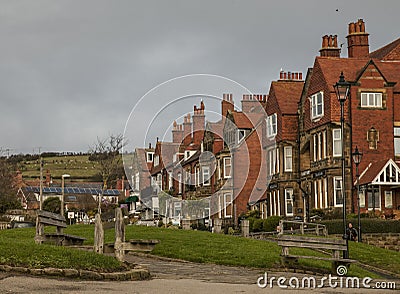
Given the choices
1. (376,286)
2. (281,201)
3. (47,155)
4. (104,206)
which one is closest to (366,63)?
(281,201)

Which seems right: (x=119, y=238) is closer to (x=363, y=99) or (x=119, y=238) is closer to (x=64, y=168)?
(x=363, y=99)

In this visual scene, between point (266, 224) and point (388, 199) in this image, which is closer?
point (388, 199)

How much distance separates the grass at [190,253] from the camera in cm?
1627

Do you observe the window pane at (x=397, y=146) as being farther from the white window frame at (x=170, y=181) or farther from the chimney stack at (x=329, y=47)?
the white window frame at (x=170, y=181)

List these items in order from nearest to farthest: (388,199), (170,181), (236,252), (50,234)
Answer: (50,234) < (236,252) < (388,199) < (170,181)

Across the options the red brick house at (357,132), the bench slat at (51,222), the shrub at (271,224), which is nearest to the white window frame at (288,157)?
the red brick house at (357,132)

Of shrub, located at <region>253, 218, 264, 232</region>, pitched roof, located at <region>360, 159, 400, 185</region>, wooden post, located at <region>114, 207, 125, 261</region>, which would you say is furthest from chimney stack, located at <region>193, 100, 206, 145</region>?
wooden post, located at <region>114, 207, 125, 261</region>

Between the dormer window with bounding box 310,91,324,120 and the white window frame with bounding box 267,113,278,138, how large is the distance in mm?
5252

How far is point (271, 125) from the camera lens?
58.5 m

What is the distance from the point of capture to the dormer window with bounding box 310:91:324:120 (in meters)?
51.3

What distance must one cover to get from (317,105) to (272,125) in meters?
6.96

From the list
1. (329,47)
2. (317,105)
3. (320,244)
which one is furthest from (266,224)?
(320,244)

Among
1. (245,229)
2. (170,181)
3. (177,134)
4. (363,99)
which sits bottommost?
(245,229)

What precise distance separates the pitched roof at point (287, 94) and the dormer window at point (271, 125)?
52.2 inches
